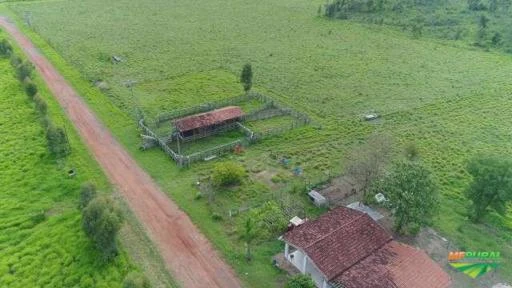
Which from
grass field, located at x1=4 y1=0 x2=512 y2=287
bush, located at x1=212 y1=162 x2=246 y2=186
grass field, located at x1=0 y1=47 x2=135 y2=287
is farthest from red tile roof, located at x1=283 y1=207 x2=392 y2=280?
grass field, located at x1=0 y1=47 x2=135 y2=287

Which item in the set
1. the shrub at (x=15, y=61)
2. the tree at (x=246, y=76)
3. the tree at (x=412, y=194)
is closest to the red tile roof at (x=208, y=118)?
the tree at (x=246, y=76)

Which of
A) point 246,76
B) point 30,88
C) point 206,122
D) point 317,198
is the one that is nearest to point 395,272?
point 317,198

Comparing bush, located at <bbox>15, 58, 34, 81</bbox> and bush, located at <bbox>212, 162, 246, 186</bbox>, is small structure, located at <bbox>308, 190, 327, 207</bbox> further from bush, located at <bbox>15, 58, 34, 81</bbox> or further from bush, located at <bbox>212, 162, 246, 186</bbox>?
bush, located at <bbox>15, 58, 34, 81</bbox>

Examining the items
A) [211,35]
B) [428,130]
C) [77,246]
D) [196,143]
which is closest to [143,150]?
[196,143]

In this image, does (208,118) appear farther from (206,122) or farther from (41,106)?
(41,106)

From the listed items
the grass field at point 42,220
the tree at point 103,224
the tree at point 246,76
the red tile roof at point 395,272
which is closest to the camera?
the red tile roof at point 395,272

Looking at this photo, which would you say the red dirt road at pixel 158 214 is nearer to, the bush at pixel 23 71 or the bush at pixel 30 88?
the bush at pixel 30 88

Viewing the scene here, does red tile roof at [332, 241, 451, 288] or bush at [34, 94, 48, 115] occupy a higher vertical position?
bush at [34, 94, 48, 115]
